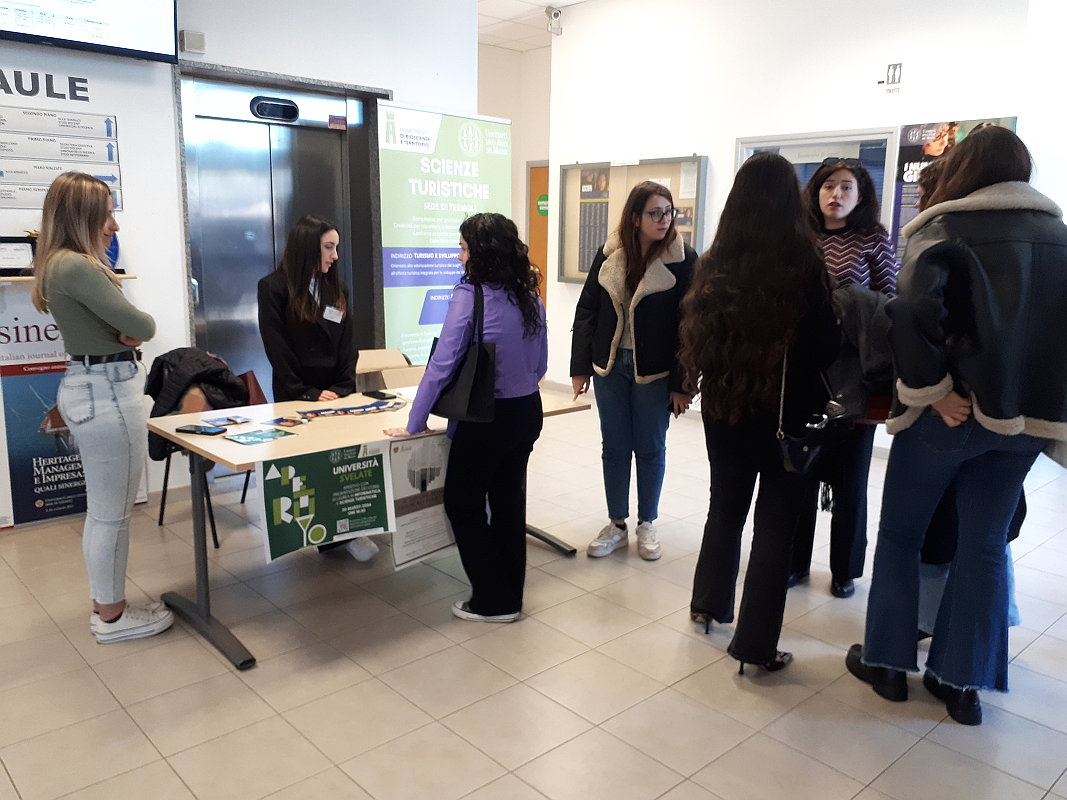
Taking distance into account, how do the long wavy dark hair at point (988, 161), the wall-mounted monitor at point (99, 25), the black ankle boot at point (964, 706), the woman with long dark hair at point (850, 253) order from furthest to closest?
1. the wall-mounted monitor at point (99, 25)
2. the woman with long dark hair at point (850, 253)
3. the black ankle boot at point (964, 706)
4. the long wavy dark hair at point (988, 161)

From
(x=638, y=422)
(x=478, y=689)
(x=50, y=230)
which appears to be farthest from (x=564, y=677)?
(x=50, y=230)

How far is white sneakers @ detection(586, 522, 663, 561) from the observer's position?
368cm

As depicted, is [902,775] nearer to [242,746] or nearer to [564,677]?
[564,677]

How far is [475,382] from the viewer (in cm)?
275

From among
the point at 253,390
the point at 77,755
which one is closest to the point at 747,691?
the point at 77,755

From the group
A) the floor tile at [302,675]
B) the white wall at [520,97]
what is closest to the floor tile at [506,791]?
the floor tile at [302,675]

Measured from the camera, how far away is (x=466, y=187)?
5266 mm

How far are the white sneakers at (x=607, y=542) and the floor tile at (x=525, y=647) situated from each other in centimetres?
69

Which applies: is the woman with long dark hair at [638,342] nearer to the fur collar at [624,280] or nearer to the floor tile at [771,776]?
the fur collar at [624,280]

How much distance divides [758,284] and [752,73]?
4146 millimetres

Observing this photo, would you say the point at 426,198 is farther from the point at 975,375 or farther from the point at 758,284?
the point at 975,375

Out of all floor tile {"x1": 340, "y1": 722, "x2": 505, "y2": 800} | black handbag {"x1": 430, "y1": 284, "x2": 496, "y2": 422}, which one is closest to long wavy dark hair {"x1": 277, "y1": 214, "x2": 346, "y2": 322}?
black handbag {"x1": 430, "y1": 284, "x2": 496, "y2": 422}

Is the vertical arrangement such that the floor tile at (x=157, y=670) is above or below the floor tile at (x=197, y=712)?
above

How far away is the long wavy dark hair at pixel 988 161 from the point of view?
2219 mm
